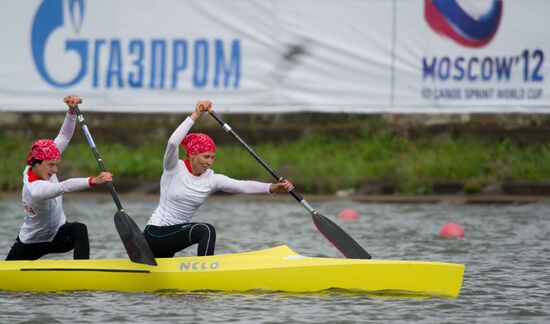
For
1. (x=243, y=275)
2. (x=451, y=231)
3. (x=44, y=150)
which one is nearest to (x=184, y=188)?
(x=243, y=275)

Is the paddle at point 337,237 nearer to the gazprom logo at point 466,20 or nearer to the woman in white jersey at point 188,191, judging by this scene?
the woman in white jersey at point 188,191

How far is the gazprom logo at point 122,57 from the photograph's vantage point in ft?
54.9

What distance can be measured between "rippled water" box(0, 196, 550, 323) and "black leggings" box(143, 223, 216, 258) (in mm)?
383

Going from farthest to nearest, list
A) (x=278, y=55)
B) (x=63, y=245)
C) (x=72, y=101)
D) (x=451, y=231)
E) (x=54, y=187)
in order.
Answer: (x=278, y=55)
(x=451, y=231)
(x=72, y=101)
(x=63, y=245)
(x=54, y=187)

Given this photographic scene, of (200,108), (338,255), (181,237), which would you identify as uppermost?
(200,108)

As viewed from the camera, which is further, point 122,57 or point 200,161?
point 122,57

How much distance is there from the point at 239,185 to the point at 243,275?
28.4 inches

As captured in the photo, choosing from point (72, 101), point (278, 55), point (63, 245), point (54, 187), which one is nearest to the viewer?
point (54, 187)

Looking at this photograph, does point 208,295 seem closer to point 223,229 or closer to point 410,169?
point 223,229

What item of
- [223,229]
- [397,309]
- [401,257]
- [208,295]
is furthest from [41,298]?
[223,229]

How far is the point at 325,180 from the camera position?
57.4ft

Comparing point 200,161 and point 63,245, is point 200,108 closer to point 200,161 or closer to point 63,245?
point 200,161

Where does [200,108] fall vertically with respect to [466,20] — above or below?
below

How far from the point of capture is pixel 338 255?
1305 centimetres
